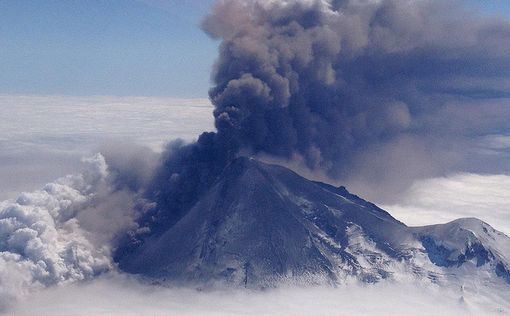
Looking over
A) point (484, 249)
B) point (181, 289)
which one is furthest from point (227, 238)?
point (484, 249)

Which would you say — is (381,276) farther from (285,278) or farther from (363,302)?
(285,278)

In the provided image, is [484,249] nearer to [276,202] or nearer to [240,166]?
[276,202]

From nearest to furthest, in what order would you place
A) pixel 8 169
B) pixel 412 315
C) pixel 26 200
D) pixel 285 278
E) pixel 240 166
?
pixel 412 315, pixel 285 278, pixel 26 200, pixel 240 166, pixel 8 169

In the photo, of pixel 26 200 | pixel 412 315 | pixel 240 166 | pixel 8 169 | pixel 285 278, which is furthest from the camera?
pixel 8 169

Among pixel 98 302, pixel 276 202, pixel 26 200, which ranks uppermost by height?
pixel 276 202

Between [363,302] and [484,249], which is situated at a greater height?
[484,249]

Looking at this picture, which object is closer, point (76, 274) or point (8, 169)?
point (76, 274)

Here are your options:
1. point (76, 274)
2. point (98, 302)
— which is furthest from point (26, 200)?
point (98, 302)
